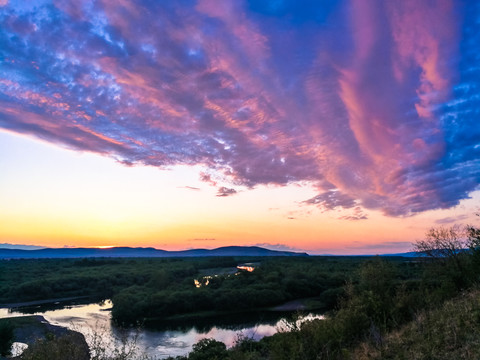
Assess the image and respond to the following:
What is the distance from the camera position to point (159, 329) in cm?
5516

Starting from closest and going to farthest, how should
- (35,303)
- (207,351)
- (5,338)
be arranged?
(207,351)
(5,338)
(35,303)

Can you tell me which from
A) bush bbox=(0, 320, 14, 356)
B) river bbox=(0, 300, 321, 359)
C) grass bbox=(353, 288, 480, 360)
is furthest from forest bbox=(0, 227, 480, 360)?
bush bbox=(0, 320, 14, 356)

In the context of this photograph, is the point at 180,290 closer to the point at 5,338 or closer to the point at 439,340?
the point at 5,338

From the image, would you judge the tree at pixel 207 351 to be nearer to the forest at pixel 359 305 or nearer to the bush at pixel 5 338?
the forest at pixel 359 305

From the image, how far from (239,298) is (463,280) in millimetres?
50355

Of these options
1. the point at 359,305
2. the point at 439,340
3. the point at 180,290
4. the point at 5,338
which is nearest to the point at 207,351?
the point at 359,305

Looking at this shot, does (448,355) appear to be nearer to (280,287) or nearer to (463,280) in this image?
(463,280)

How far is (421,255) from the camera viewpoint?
118 feet

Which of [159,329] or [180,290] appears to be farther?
[180,290]

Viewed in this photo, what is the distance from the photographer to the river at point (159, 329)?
139 ft

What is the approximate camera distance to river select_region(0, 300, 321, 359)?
4228 cm

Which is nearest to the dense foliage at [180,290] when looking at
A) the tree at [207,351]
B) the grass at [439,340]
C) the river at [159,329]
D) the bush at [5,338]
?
the river at [159,329]

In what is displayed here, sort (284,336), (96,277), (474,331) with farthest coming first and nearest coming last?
(96,277) < (284,336) < (474,331)

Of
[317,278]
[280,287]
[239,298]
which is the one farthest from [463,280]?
[317,278]
